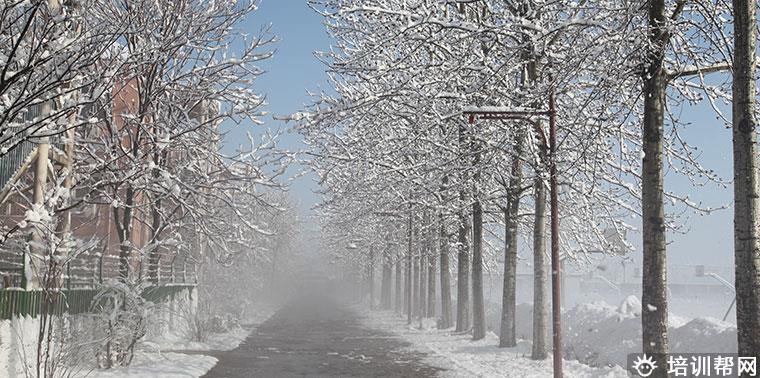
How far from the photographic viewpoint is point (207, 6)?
58.2 feet

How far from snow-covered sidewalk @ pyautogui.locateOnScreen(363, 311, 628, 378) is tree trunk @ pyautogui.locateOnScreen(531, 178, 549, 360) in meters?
0.40

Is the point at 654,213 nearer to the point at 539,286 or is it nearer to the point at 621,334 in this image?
the point at 539,286

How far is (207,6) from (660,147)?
11612 millimetres

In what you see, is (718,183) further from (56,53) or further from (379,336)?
(379,336)

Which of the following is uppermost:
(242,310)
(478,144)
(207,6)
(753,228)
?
(207,6)

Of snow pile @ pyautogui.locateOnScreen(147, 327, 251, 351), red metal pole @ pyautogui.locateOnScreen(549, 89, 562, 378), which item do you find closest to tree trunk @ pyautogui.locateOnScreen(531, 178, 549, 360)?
red metal pole @ pyautogui.locateOnScreen(549, 89, 562, 378)


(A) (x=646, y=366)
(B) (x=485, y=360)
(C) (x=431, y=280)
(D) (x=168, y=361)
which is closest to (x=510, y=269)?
(B) (x=485, y=360)

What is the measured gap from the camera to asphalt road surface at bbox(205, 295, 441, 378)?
15.4m

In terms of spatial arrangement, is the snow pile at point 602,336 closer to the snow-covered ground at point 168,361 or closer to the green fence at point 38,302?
the snow-covered ground at point 168,361

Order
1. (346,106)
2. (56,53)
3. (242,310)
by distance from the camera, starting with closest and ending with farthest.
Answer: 1. (56,53)
2. (346,106)
3. (242,310)

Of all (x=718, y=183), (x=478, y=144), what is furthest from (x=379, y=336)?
(x=718, y=183)

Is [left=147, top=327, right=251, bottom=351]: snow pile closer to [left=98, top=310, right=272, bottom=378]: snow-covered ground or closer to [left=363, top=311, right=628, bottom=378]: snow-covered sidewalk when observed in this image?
[left=98, top=310, right=272, bottom=378]: snow-covered ground

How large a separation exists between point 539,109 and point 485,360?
20.2 feet

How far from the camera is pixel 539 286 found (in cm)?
1697
